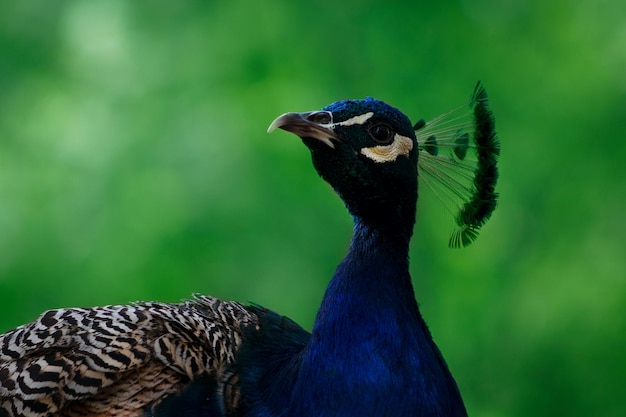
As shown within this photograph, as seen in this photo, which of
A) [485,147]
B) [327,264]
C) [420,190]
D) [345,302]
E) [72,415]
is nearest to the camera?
[72,415]

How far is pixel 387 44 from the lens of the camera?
3.29 m

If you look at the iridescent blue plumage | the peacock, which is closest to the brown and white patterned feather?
the peacock

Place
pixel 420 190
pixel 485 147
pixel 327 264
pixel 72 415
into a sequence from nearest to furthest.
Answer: pixel 72 415 < pixel 485 147 < pixel 420 190 < pixel 327 264

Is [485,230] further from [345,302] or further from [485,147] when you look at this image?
[345,302]

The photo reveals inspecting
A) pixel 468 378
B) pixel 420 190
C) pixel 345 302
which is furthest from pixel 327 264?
pixel 345 302

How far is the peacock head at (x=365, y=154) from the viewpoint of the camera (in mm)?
1728

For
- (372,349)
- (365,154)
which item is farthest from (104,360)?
(365,154)

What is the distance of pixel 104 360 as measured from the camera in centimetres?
162

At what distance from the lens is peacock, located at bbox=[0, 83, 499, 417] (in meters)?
1.62

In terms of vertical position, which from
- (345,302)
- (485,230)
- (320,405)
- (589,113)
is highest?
(589,113)

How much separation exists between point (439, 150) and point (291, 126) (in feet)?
1.43

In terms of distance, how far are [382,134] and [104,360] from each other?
2.20 ft

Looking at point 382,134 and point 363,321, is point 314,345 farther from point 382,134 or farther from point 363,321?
point 382,134

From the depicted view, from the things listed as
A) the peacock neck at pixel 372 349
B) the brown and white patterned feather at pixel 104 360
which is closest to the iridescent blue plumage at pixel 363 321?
the peacock neck at pixel 372 349
